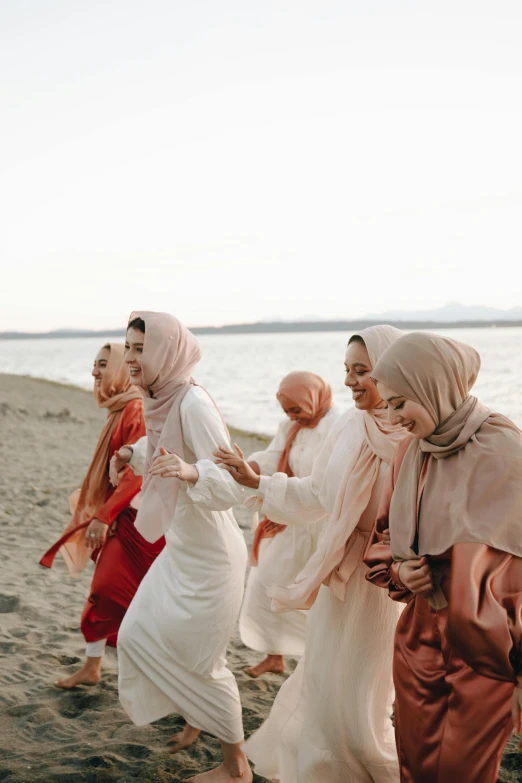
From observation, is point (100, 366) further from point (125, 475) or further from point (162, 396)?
point (162, 396)

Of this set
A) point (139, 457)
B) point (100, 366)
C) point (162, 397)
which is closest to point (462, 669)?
point (162, 397)

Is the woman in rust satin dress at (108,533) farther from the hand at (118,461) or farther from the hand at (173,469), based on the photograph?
the hand at (173,469)

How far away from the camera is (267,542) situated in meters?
5.35

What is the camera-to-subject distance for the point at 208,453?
3.69m

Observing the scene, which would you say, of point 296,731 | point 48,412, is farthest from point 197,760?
point 48,412

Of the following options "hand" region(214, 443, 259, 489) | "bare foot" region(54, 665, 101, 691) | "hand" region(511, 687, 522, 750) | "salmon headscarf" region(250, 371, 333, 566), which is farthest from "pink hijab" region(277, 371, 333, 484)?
"hand" region(511, 687, 522, 750)

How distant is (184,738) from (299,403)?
6.51 ft

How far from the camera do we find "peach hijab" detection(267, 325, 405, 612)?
11.2 feet

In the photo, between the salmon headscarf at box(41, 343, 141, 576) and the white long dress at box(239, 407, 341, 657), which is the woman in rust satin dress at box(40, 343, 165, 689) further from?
the white long dress at box(239, 407, 341, 657)

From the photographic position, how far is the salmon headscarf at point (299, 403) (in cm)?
508

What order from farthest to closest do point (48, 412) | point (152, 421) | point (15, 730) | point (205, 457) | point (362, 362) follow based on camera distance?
point (48, 412)
point (15, 730)
point (152, 421)
point (205, 457)
point (362, 362)

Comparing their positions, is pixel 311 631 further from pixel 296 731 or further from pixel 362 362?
pixel 362 362

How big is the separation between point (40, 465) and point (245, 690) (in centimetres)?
833

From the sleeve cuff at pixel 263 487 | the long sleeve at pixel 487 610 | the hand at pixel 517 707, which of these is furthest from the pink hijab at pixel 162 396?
the hand at pixel 517 707
